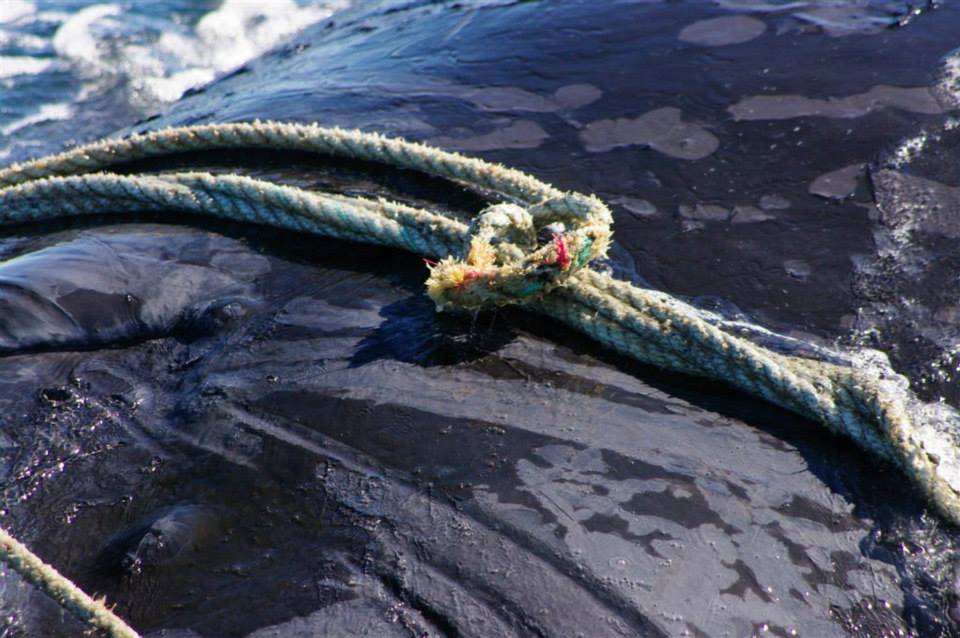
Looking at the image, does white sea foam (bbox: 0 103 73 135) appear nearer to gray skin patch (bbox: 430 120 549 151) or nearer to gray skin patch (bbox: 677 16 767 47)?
gray skin patch (bbox: 430 120 549 151)

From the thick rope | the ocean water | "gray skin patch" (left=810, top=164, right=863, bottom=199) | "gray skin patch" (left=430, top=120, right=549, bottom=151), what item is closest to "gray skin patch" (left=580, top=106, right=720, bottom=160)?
"gray skin patch" (left=430, top=120, right=549, bottom=151)

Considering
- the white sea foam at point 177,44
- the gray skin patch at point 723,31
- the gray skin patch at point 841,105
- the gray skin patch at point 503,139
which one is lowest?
the white sea foam at point 177,44

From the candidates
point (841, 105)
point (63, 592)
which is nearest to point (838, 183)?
point (841, 105)

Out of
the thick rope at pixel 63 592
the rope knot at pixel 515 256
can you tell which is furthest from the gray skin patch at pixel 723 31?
the thick rope at pixel 63 592

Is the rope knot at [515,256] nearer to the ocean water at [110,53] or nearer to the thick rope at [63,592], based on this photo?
the thick rope at [63,592]

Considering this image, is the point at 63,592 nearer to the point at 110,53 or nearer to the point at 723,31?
the point at 723,31

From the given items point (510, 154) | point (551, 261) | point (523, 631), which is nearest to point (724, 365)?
point (551, 261)
